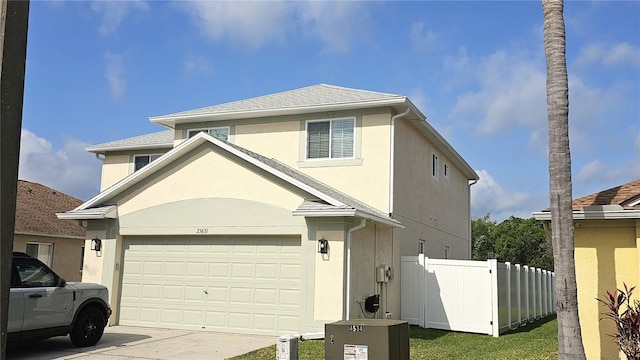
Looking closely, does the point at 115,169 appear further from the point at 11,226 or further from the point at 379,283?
the point at 11,226

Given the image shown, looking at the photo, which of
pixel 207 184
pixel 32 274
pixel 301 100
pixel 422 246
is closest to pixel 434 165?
pixel 422 246

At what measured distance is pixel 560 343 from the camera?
901 centimetres

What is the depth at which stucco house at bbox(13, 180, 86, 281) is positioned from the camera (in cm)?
2244

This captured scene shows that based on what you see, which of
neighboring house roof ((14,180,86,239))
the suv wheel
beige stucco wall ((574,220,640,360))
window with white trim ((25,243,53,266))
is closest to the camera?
beige stucco wall ((574,220,640,360))

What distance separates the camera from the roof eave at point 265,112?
1620 cm

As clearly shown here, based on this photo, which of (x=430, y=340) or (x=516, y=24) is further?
(x=430, y=340)

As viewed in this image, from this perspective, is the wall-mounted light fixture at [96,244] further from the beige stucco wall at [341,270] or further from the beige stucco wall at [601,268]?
the beige stucco wall at [601,268]

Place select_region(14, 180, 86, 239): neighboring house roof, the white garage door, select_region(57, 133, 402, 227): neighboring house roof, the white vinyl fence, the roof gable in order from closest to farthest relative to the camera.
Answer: the roof gable
select_region(57, 133, 402, 227): neighboring house roof
the white garage door
the white vinyl fence
select_region(14, 180, 86, 239): neighboring house roof

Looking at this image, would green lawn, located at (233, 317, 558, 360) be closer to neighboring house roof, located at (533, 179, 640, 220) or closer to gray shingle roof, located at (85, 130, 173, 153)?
neighboring house roof, located at (533, 179, 640, 220)

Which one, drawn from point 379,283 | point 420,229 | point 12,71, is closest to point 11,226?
point 12,71

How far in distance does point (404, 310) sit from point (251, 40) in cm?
890

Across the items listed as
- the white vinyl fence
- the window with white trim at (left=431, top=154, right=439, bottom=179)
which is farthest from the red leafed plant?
the window with white trim at (left=431, top=154, right=439, bottom=179)

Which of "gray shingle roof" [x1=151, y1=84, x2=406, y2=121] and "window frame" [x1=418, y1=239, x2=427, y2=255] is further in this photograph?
"window frame" [x1=418, y1=239, x2=427, y2=255]

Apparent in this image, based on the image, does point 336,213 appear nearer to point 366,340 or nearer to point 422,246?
point 366,340
